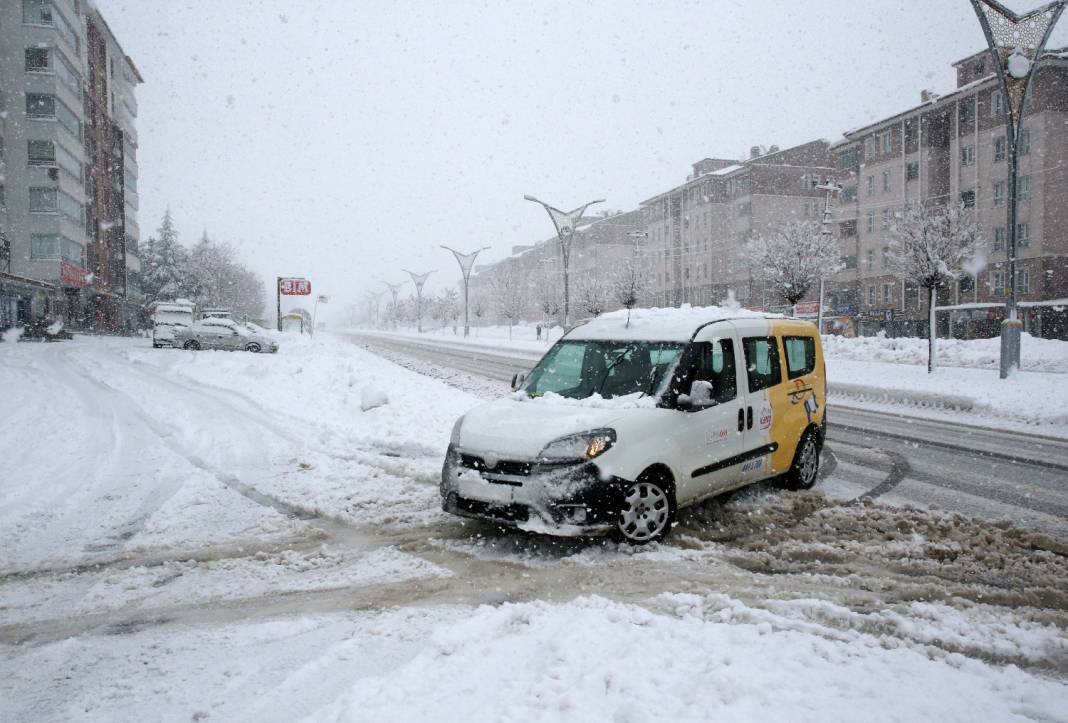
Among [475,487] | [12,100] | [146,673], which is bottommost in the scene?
[146,673]

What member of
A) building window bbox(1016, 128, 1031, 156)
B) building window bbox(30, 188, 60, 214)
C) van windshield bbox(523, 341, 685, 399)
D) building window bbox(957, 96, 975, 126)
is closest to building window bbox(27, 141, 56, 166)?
building window bbox(30, 188, 60, 214)

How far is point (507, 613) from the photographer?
3771 millimetres

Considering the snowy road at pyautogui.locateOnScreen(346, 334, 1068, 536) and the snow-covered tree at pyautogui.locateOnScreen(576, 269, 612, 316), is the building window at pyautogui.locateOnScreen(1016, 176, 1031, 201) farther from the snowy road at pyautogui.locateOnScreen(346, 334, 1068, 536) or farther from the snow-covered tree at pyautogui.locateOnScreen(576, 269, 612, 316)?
the snowy road at pyautogui.locateOnScreen(346, 334, 1068, 536)

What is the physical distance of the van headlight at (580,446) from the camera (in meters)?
4.77

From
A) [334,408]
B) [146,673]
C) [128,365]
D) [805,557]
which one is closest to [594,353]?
[805,557]

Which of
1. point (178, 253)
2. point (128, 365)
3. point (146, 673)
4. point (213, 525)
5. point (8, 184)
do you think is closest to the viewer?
point (146, 673)

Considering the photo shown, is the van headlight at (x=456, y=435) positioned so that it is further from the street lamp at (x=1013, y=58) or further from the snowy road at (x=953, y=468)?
the street lamp at (x=1013, y=58)

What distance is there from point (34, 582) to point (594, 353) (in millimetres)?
4460

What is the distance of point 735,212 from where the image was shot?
6481cm

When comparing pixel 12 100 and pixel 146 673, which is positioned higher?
pixel 12 100

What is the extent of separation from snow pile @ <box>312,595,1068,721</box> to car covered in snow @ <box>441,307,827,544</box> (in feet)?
4.04

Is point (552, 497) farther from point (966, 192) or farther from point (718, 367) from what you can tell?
point (966, 192)

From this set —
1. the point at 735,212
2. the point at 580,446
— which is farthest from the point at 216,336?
the point at 735,212

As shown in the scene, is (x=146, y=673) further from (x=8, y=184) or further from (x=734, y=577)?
(x=8, y=184)
